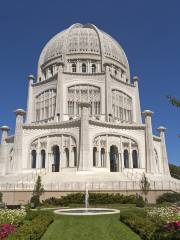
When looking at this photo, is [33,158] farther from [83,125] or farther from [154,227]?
[154,227]

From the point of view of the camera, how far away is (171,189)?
3294 cm

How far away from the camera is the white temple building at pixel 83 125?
41594 mm

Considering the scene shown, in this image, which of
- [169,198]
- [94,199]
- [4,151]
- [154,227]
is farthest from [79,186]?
[4,151]

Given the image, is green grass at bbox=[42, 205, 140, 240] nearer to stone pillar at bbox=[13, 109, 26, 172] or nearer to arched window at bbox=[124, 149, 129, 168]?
stone pillar at bbox=[13, 109, 26, 172]

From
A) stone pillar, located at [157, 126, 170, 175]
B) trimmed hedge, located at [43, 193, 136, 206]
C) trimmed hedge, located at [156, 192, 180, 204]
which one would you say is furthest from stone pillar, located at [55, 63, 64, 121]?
trimmed hedge, located at [156, 192, 180, 204]

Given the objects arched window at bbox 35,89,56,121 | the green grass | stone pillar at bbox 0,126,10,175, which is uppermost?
arched window at bbox 35,89,56,121

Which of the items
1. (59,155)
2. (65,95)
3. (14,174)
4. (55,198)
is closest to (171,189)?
(55,198)

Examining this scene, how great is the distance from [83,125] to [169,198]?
665 inches

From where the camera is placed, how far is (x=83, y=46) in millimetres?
62156

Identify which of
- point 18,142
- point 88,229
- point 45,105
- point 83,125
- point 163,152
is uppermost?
point 45,105

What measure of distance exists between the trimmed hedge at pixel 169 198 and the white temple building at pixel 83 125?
69.9 inches

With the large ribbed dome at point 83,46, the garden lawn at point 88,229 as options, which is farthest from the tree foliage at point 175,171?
the garden lawn at point 88,229

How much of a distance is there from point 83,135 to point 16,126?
37.9 feet

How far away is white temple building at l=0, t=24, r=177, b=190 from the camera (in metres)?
41.6
